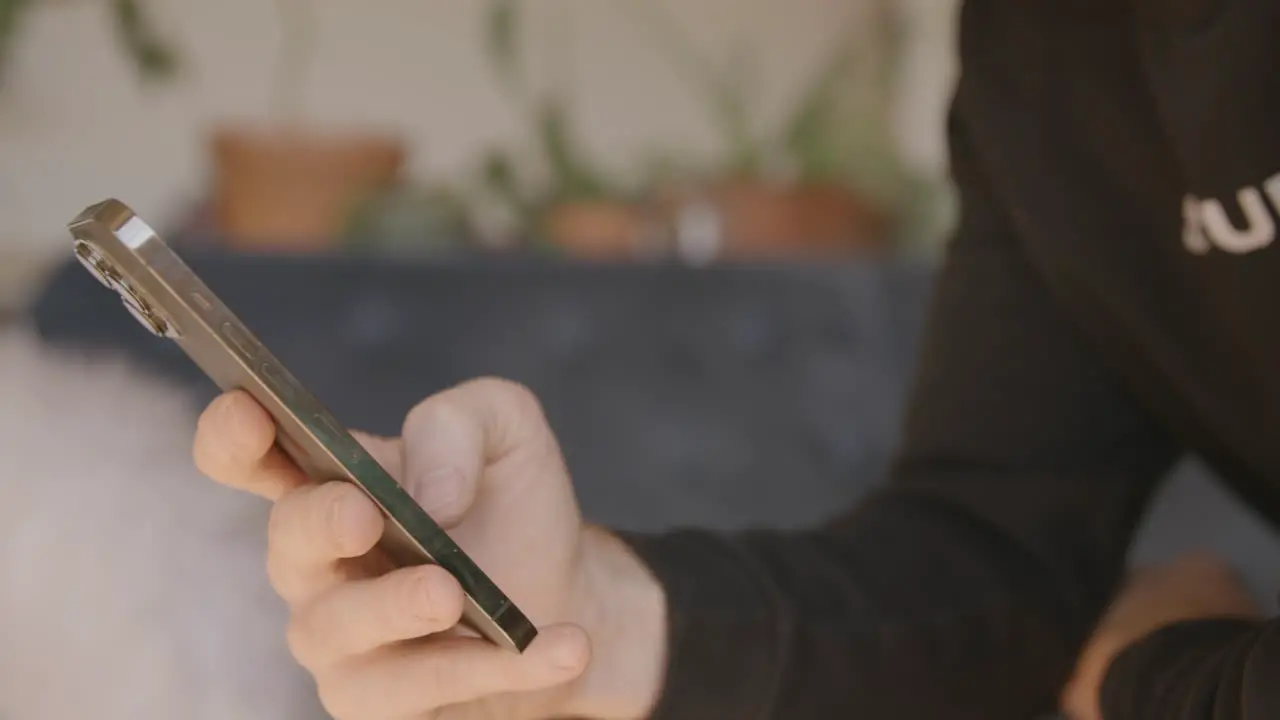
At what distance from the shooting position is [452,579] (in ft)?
0.96

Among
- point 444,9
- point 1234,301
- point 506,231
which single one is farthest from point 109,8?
point 1234,301

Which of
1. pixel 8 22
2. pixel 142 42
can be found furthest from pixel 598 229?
pixel 8 22

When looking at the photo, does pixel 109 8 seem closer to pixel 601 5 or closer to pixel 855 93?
pixel 601 5

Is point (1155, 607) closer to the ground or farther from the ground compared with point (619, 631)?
closer to the ground

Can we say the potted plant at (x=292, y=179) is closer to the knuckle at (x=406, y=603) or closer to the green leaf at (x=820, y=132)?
the green leaf at (x=820, y=132)

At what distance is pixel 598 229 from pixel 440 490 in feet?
2.98

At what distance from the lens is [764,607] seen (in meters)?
0.45

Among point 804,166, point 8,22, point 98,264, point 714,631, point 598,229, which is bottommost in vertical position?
point 804,166

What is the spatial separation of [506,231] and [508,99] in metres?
0.16

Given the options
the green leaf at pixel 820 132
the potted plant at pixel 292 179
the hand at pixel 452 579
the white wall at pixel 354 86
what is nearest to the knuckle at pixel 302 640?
the hand at pixel 452 579

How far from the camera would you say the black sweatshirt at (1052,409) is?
0.43 meters

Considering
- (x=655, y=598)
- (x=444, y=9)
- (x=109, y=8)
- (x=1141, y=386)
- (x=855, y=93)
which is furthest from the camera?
(x=855, y=93)

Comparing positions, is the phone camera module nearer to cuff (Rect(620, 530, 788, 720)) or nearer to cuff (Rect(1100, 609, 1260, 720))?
cuff (Rect(620, 530, 788, 720))

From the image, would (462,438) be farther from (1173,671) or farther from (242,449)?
(1173,671)
